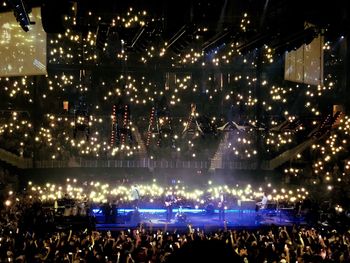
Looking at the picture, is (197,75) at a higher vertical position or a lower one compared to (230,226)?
higher

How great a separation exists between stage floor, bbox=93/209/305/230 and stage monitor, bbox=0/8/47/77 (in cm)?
631

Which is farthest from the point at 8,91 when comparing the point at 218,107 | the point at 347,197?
the point at 347,197

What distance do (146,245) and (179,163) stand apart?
1166 cm

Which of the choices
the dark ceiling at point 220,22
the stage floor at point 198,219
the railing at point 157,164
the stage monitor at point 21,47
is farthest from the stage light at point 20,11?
the railing at point 157,164

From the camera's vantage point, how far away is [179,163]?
2047 cm

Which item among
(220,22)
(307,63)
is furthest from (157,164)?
(220,22)

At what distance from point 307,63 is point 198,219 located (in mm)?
7065

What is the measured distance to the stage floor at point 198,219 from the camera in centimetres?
1464

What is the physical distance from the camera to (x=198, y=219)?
53.1 feet

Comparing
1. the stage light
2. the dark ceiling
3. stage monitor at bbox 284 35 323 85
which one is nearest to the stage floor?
stage monitor at bbox 284 35 323 85

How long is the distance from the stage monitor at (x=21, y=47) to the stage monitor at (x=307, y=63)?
9.33 m

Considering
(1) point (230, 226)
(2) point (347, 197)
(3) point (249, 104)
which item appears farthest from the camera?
(3) point (249, 104)

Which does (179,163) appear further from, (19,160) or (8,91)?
(8,91)

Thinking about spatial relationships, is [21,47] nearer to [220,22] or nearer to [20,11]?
[20,11]
